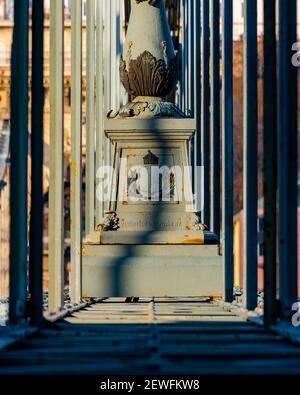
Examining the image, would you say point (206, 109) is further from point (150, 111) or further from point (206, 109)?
point (150, 111)

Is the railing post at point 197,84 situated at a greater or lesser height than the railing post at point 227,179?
greater

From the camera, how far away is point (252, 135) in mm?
11320

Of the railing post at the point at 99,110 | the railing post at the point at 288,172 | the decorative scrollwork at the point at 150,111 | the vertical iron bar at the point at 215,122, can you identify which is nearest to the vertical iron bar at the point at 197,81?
the railing post at the point at 99,110

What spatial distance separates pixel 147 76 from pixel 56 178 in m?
Result: 5.07

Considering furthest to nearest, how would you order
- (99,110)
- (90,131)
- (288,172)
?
1. (99,110)
2. (90,131)
3. (288,172)

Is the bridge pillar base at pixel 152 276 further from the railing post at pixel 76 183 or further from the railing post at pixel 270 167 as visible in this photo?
the railing post at pixel 270 167

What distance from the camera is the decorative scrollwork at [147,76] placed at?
1730cm

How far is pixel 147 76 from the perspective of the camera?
57.0 ft

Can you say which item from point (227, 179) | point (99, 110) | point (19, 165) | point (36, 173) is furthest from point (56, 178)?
point (99, 110)

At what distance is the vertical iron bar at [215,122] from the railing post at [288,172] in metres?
8.15

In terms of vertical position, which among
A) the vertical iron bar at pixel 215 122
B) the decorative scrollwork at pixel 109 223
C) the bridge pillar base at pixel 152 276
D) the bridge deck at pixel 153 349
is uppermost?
the vertical iron bar at pixel 215 122

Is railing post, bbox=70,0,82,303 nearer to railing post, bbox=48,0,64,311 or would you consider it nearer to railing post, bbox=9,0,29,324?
railing post, bbox=48,0,64,311

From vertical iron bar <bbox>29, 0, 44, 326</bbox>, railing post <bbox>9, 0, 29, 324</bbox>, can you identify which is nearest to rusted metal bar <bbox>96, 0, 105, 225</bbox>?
railing post <bbox>9, 0, 29, 324</bbox>

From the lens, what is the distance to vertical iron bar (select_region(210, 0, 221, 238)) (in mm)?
16750
